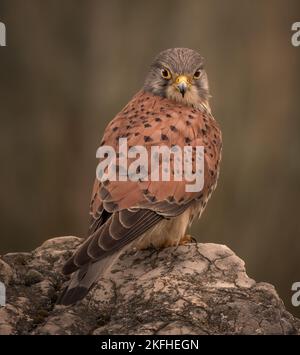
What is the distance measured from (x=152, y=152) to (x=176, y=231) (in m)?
0.50

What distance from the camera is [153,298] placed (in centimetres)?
370

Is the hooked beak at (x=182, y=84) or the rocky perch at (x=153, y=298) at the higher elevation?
the hooked beak at (x=182, y=84)

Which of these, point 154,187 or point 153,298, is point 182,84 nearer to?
point 154,187

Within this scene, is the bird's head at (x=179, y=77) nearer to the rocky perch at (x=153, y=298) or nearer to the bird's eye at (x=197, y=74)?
the bird's eye at (x=197, y=74)

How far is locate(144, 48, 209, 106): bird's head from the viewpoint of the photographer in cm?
459

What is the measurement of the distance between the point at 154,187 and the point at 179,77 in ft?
2.91

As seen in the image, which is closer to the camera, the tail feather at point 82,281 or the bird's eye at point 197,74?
the tail feather at point 82,281

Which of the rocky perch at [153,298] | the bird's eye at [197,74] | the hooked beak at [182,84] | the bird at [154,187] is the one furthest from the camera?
the bird's eye at [197,74]

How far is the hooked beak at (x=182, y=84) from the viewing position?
4488 millimetres

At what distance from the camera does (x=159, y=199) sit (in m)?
4.00

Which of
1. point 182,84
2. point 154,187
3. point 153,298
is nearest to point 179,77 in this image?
point 182,84

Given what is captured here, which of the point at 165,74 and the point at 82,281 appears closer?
the point at 82,281

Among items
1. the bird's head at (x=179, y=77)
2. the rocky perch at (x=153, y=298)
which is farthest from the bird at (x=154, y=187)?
the rocky perch at (x=153, y=298)
